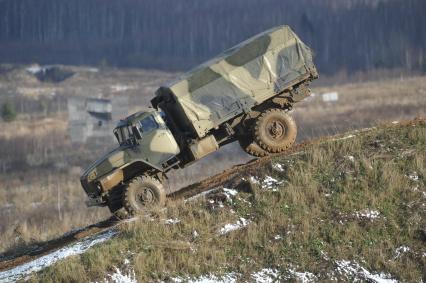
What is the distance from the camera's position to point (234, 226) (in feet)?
46.4

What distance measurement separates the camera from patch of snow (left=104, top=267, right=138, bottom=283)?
1277 cm

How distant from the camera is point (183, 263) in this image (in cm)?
1316

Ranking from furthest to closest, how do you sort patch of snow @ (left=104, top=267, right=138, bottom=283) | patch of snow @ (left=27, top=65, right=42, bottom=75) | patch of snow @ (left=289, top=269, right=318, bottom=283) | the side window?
patch of snow @ (left=27, top=65, right=42, bottom=75)
the side window
patch of snow @ (left=289, top=269, right=318, bottom=283)
patch of snow @ (left=104, top=267, right=138, bottom=283)

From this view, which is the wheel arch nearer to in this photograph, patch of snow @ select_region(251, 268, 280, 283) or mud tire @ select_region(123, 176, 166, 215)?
mud tire @ select_region(123, 176, 166, 215)

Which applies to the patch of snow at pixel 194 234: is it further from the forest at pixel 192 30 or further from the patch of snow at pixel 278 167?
the forest at pixel 192 30

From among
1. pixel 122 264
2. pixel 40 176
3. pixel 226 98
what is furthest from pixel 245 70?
pixel 40 176

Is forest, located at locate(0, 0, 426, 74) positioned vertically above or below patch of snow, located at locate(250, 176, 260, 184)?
above

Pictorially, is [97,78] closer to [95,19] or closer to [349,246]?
[95,19]

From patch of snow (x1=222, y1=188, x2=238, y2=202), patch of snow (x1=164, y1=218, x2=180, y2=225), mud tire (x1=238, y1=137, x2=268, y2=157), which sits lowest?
patch of snow (x1=164, y1=218, x2=180, y2=225)

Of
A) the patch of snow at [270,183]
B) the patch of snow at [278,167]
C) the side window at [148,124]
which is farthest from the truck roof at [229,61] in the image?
the patch of snow at [270,183]

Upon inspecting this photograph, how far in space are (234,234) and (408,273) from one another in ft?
10.4

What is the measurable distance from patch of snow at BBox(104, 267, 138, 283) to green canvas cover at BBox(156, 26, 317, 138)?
4792mm

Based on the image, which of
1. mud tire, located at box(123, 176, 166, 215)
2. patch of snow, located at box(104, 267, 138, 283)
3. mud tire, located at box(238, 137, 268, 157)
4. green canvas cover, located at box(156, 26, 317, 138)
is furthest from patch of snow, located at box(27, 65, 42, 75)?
patch of snow, located at box(104, 267, 138, 283)

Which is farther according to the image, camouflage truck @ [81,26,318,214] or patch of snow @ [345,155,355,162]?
camouflage truck @ [81,26,318,214]
